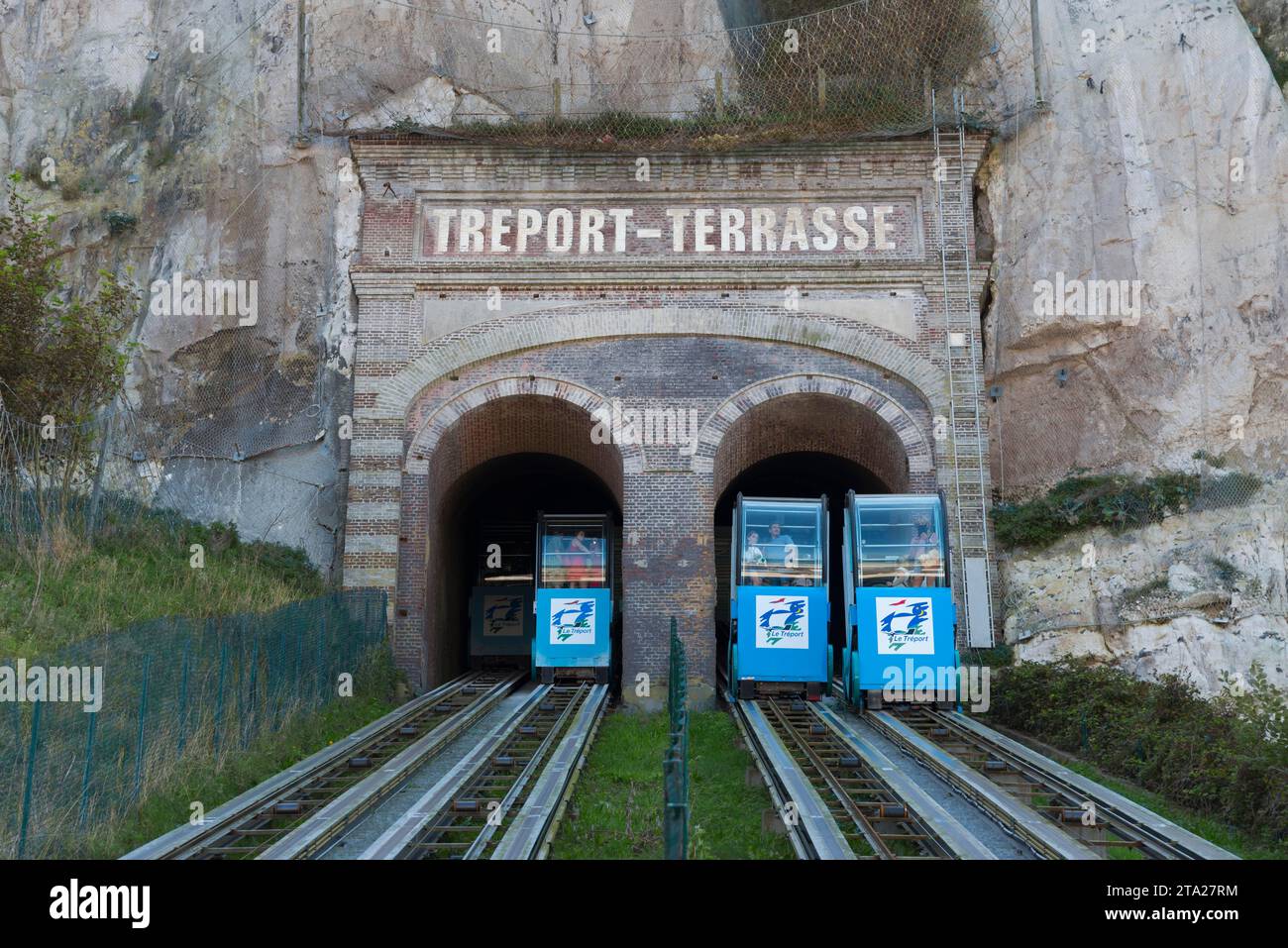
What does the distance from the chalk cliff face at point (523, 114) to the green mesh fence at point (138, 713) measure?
24.6ft

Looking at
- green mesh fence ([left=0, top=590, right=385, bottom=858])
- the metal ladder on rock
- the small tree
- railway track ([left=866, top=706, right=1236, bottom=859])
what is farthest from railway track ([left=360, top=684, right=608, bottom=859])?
the metal ladder on rock

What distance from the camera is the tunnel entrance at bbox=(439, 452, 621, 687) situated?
23375 mm

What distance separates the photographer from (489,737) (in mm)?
13727

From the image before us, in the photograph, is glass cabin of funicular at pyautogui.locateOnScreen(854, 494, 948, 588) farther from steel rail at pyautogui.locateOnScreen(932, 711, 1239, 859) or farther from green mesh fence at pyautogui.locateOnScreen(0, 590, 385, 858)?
green mesh fence at pyautogui.locateOnScreen(0, 590, 385, 858)

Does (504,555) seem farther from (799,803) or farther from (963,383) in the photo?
(799,803)

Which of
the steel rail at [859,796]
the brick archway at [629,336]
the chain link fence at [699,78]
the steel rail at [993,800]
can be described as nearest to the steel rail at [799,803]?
the steel rail at [859,796]

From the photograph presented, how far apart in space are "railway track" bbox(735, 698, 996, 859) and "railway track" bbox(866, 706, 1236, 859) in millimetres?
458

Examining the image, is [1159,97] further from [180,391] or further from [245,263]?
[180,391]

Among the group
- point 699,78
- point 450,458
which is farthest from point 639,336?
point 699,78

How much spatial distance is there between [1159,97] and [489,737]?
15820mm

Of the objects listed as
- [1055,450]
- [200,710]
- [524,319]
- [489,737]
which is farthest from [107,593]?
[1055,450]

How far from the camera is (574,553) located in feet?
72.2

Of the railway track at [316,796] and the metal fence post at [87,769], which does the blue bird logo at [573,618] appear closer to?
the railway track at [316,796]

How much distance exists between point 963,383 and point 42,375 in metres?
14.4
